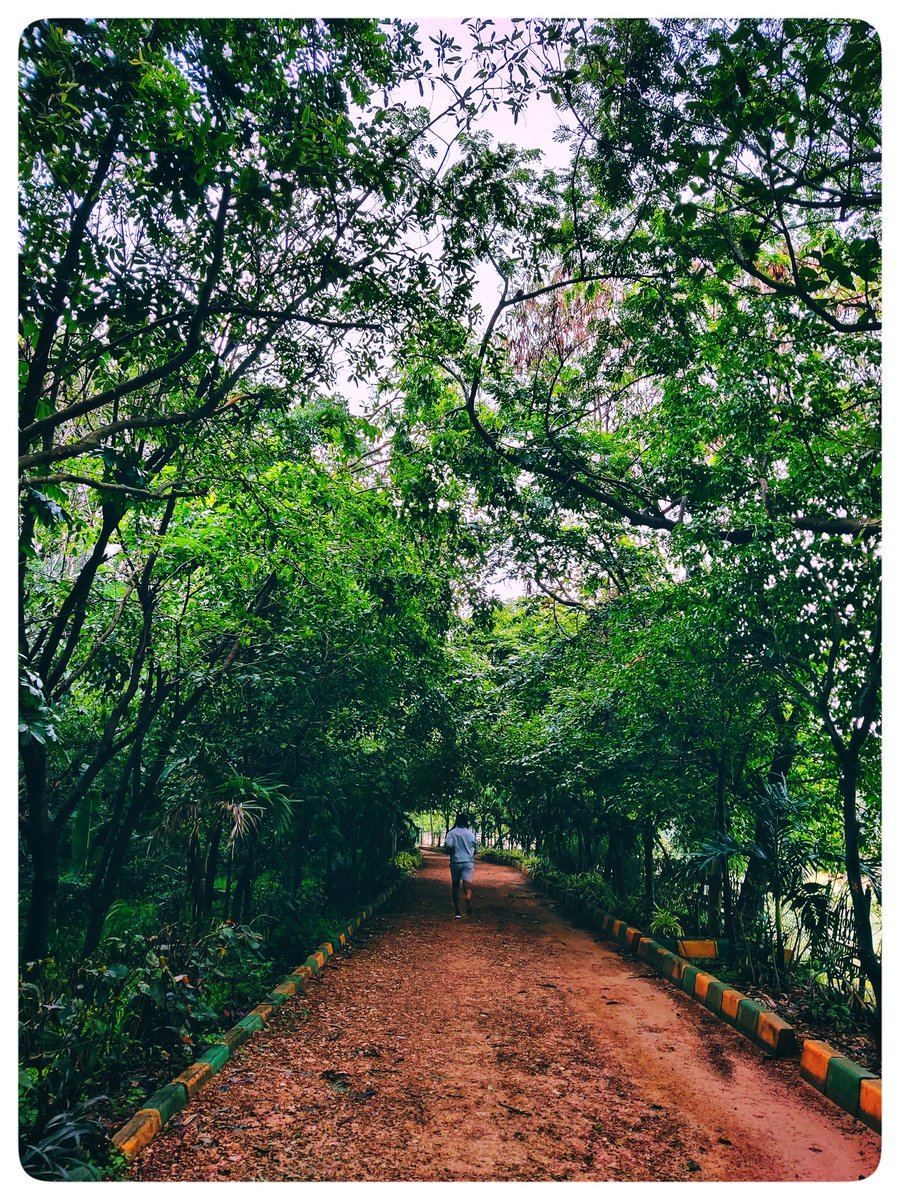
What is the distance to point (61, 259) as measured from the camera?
273cm

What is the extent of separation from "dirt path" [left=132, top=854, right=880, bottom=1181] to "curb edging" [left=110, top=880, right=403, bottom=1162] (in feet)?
0.20

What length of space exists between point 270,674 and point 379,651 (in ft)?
3.49

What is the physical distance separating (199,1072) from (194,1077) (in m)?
0.07

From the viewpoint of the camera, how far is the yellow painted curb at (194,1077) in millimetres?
3100

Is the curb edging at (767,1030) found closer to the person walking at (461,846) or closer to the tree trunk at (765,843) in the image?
the tree trunk at (765,843)

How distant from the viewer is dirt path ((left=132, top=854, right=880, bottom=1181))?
8.52 ft

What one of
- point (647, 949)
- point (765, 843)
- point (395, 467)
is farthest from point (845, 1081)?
point (395, 467)

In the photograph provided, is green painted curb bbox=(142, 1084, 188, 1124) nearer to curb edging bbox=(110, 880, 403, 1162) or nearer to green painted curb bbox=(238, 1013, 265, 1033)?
curb edging bbox=(110, 880, 403, 1162)

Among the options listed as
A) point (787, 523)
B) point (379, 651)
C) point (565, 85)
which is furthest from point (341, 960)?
point (565, 85)

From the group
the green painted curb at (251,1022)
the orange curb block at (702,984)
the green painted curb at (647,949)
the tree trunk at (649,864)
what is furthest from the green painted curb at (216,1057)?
the tree trunk at (649,864)

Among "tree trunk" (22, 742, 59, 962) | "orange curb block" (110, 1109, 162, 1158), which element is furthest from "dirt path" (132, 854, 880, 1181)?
"tree trunk" (22, 742, 59, 962)

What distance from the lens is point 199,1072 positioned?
3250 mm

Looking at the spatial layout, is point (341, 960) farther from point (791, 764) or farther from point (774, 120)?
point (774, 120)

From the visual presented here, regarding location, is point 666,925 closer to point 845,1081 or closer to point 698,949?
point 698,949
